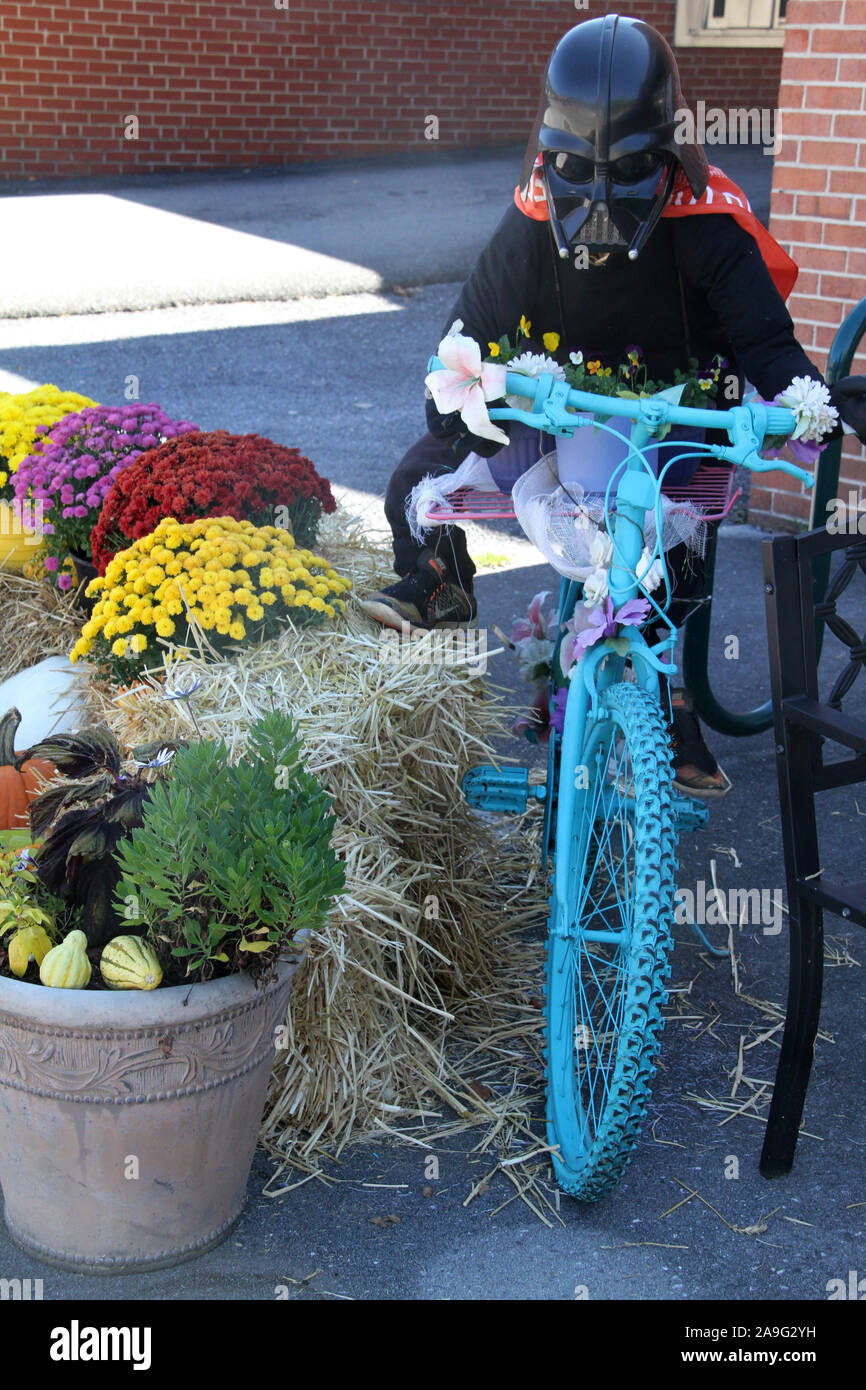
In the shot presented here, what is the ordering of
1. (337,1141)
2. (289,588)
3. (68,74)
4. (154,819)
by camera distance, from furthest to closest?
(68,74) → (289,588) → (337,1141) → (154,819)

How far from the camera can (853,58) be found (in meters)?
5.52

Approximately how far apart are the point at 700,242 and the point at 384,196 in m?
11.1

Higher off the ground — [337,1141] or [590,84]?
[590,84]

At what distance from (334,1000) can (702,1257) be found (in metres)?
0.86

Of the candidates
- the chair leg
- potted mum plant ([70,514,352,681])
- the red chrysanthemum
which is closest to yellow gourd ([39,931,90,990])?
potted mum plant ([70,514,352,681])

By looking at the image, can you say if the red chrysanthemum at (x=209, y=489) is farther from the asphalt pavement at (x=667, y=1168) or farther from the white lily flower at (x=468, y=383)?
the asphalt pavement at (x=667, y=1168)

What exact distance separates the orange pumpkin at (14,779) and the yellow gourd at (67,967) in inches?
37.9

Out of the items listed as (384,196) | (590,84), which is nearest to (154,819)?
(590,84)

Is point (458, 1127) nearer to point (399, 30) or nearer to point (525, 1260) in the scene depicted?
point (525, 1260)

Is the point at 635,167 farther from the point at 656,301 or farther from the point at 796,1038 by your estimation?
the point at 796,1038

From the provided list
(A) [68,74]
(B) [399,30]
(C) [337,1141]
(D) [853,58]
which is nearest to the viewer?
(C) [337,1141]

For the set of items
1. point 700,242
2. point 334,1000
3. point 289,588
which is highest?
point 700,242

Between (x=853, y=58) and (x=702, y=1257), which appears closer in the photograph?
(x=702, y=1257)

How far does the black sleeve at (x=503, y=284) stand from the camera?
9.75 feet
